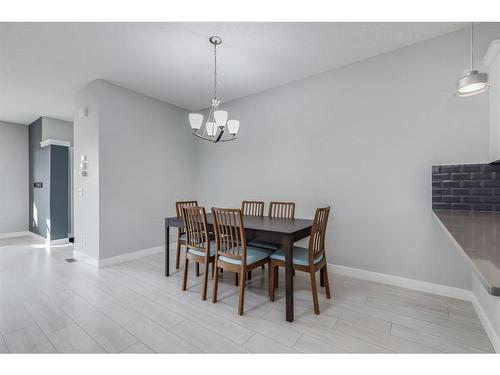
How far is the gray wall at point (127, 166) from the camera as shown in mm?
3297

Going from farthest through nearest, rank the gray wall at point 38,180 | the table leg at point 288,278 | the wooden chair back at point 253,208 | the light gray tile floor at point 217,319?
the gray wall at point 38,180 → the wooden chair back at point 253,208 → the table leg at point 288,278 → the light gray tile floor at point 217,319

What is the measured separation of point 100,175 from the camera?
10.7 feet

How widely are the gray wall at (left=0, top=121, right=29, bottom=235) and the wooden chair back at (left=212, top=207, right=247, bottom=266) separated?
5.91m

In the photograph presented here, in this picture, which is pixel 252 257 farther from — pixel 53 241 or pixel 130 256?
pixel 53 241

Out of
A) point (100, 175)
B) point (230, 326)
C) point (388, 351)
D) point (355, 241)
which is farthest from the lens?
point (100, 175)

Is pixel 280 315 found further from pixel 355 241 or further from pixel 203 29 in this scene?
pixel 203 29

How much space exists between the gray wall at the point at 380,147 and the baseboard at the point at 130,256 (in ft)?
6.90

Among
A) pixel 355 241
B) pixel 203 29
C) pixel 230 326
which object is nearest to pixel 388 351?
pixel 230 326

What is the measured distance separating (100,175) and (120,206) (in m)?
0.54

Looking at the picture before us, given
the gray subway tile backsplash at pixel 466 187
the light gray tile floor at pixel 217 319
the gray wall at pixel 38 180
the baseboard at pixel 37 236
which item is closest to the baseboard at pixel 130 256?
the light gray tile floor at pixel 217 319

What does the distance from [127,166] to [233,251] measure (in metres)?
2.48

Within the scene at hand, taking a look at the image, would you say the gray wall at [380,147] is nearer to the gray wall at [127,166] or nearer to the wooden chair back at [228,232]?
the wooden chair back at [228,232]

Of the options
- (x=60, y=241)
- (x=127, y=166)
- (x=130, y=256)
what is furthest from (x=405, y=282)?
(x=60, y=241)

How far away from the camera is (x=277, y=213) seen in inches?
119
